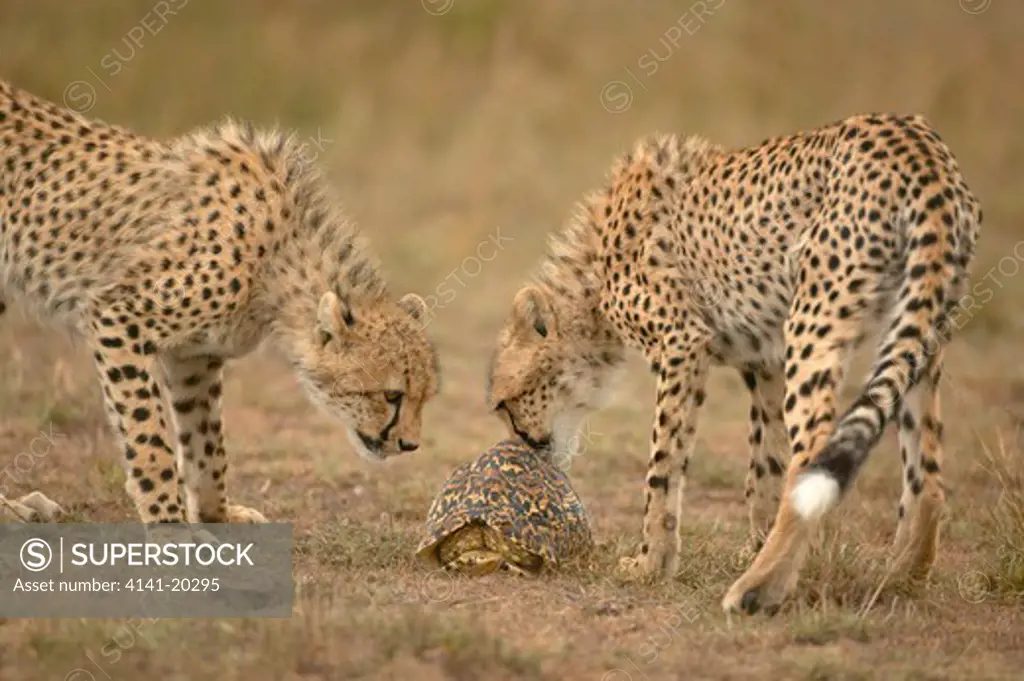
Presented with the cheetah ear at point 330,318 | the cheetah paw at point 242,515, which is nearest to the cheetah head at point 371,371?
the cheetah ear at point 330,318

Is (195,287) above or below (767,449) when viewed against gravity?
above

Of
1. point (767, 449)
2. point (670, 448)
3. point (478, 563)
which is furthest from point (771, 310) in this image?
point (478, 563)

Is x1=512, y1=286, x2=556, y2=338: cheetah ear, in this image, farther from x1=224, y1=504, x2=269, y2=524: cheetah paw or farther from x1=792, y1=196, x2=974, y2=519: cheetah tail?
x1=792, y1=196, x2=974, y2=519: cheetah tail

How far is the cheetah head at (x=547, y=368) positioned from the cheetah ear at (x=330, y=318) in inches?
30.1

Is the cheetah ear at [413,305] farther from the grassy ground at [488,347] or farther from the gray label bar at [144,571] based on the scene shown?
the gray label bar at [144,571]

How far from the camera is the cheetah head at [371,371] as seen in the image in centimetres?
536

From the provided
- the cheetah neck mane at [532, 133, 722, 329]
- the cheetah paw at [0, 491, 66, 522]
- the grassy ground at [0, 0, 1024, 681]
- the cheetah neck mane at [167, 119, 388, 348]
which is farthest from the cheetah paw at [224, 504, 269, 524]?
the cheetah neck mane at [532, 133, 722, 329]

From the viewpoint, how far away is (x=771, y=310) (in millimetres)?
5215

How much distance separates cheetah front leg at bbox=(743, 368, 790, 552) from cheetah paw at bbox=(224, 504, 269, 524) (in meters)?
1.89

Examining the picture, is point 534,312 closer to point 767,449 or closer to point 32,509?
point 767,449

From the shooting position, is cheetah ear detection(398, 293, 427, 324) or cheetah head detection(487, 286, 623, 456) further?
cheetah head detection(487, 286, 623, 456)

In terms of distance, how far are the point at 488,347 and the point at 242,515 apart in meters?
4.52

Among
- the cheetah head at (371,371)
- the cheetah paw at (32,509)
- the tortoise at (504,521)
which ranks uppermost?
the cheetah head at (371,371)

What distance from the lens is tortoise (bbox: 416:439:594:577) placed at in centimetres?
510
